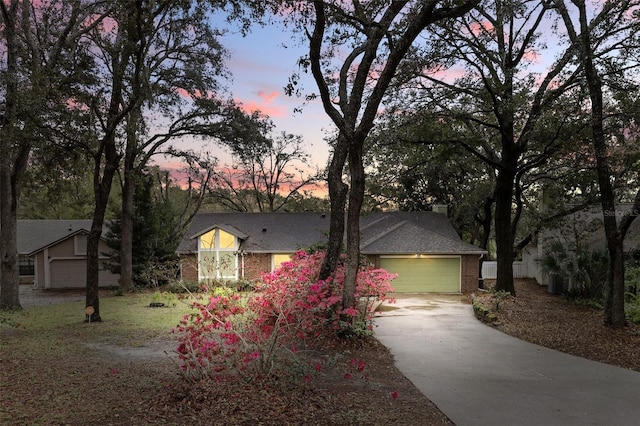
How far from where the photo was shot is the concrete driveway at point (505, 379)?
5.85 meters

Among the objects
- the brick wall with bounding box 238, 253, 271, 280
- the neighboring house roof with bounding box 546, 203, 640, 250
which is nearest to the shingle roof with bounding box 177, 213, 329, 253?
the brick wall with bounding box 238, 253, 271, 280

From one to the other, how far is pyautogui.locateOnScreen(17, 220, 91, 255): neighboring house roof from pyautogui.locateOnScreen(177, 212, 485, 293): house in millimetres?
12177

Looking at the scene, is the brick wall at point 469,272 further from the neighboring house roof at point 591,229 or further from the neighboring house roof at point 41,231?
the neighboring house roof at point 41,231

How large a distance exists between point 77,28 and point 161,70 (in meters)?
4.92

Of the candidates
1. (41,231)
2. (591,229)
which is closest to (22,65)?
(41,231)

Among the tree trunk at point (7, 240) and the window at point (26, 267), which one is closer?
the tree trunk at point (7, 240)

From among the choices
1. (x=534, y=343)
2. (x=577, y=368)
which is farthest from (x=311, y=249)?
(x=577, y=368)

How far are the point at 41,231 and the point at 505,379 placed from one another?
3424cm

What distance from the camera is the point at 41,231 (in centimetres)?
3238

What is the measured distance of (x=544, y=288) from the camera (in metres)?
23.3

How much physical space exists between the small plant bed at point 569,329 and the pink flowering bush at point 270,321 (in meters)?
3.94

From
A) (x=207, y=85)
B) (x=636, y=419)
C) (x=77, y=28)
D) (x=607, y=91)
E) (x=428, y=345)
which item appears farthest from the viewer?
(x=207, y=85)

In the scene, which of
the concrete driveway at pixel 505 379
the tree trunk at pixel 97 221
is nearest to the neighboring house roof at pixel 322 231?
the concrete driveway at pixel 505 379

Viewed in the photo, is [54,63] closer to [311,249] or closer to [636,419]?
Answer: [311,249]
